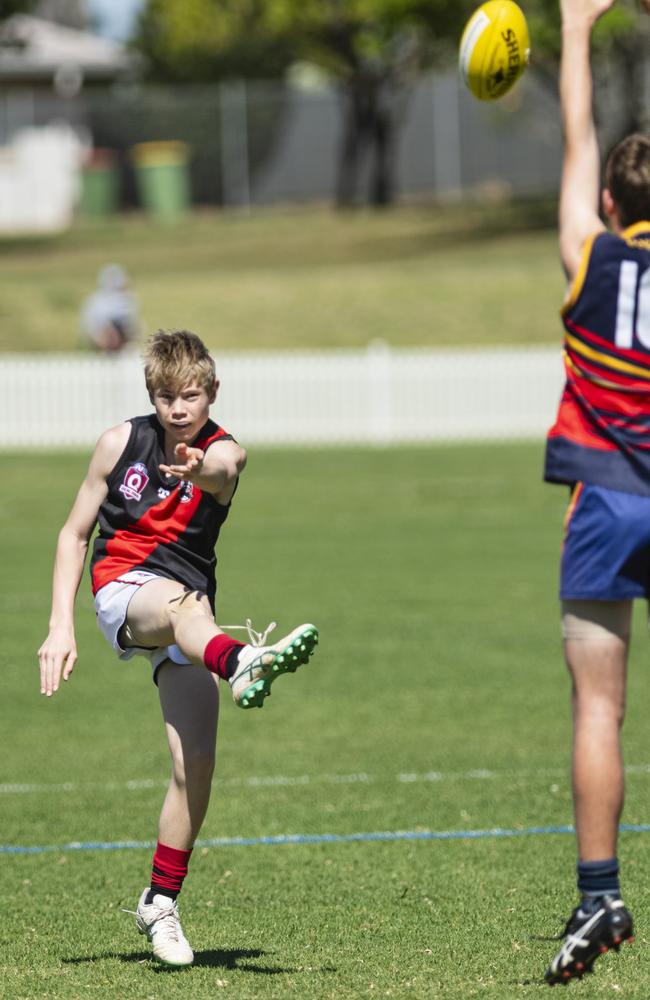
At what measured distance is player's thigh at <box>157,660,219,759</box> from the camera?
5.49 metres

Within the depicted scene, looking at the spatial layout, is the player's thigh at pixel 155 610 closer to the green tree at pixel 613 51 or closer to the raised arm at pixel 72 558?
the raised arm at pixel 72 558

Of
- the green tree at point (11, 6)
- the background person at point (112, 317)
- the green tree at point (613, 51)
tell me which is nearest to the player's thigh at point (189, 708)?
the background person at point (112, 317)

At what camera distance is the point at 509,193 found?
5106 cm

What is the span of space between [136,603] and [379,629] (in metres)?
7.26

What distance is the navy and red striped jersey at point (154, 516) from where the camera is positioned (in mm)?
5504

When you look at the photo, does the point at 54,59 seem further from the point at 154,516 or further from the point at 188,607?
the point at 188,607

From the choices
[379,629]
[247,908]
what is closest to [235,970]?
[247,908]

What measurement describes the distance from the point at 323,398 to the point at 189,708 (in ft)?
74.1

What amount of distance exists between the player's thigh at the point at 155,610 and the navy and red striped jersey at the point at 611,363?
1.25 meters

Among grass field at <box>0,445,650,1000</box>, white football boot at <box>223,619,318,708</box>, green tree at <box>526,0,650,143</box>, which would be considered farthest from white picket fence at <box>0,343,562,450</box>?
white football boot at <box>223,619,318,708</box>

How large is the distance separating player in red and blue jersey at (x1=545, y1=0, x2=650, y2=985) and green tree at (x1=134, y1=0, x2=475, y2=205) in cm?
3656

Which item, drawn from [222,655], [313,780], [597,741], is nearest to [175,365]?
[222,655]

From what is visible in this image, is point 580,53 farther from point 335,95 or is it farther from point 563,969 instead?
point 335,95

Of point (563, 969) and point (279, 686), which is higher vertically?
point (563, 969)
